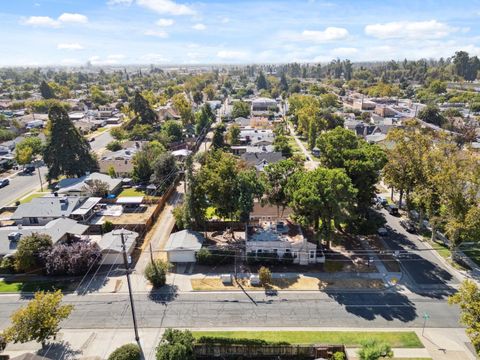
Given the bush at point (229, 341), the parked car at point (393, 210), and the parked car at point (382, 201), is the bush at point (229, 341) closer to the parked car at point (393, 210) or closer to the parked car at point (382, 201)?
the parked car at point (393, 210)

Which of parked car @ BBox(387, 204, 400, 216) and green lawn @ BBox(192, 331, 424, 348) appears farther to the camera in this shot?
parked car @ BBox(387, 204, 400, 216)

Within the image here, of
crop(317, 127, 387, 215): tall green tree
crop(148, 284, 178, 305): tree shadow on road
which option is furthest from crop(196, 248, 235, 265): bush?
crop(317, 127, 387, 215): tall green tree

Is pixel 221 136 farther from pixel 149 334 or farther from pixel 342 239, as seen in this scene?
pixel 149 334

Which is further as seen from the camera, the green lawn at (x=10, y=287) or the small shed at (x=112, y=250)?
the small shed at (x=112, y=250)

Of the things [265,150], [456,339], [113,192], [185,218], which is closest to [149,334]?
[185,218]

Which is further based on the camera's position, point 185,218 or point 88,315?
point 185,218

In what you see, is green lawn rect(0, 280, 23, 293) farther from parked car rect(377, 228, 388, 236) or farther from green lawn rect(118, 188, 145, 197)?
parked car rect(377, 228, 388, 236)

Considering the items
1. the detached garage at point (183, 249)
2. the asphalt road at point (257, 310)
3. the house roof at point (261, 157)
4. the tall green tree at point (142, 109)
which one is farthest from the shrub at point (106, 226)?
the tall green tree at point (142, 109)
